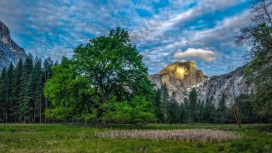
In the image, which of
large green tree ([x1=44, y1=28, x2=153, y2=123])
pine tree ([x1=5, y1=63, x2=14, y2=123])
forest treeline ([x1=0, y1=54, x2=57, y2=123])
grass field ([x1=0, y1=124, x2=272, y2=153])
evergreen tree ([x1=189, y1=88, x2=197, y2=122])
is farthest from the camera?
evergreen tree ([x1=189, y1=88, x2=197, y2=122])

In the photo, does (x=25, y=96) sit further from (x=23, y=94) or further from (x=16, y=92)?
(x=16, y=92)

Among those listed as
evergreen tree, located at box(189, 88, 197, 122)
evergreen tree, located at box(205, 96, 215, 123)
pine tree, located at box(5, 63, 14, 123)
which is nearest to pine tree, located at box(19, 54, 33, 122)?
pine tree, located at box(5, 63, 14, 123)

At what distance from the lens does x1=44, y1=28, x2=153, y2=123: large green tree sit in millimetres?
28531

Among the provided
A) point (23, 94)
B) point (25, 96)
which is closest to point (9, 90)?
point (23, 94)

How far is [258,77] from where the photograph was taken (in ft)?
48.6

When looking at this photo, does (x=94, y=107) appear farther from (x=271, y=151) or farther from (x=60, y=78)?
(x=271, y=151)

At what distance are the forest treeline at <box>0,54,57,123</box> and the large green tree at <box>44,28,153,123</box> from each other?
2542 cm

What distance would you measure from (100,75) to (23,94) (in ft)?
111

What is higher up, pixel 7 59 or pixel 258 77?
pixel 7 59

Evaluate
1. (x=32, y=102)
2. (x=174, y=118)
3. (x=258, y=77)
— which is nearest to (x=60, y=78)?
(x=258, y=77)

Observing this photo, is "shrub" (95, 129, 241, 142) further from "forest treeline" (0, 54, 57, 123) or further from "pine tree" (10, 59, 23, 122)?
"pine tree" (10, 59, 23, 122)

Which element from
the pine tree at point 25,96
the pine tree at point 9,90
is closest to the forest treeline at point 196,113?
the pine tree at point 25,96

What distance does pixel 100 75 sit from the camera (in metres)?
30.8

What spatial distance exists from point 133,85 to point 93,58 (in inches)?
272
